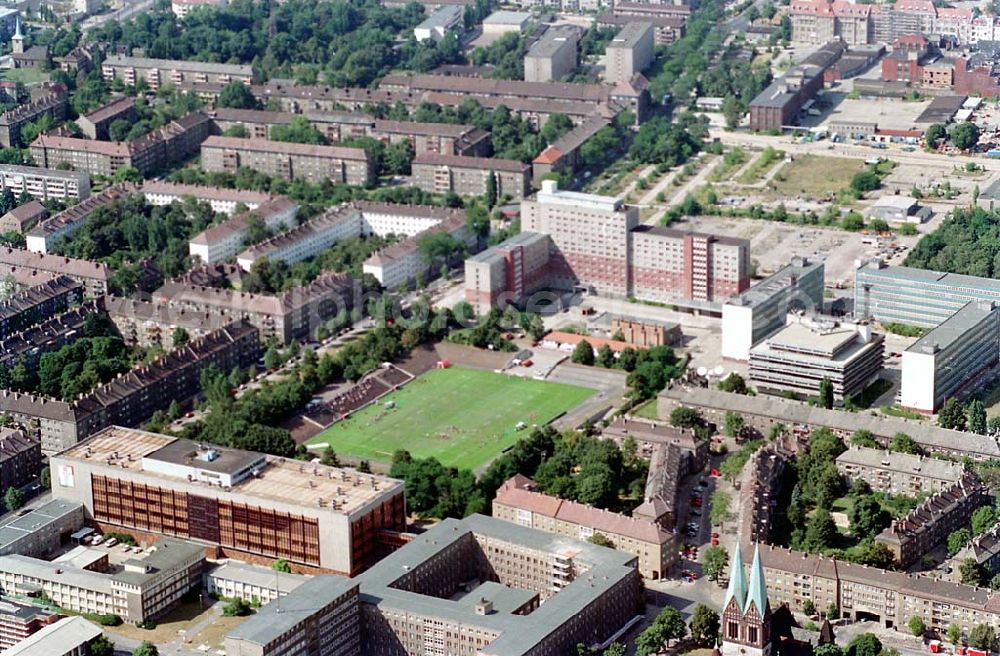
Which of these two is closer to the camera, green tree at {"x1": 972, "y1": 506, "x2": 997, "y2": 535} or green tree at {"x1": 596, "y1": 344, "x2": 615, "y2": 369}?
green tree at {"x1": 972, "y1": 506, "x2": 997, "y2": 535}

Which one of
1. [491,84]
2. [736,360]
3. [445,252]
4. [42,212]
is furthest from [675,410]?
[491,84]

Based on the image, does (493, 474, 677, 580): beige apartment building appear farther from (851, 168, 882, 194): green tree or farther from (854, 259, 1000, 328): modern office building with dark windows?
(851, 168, 882, 194): green tree

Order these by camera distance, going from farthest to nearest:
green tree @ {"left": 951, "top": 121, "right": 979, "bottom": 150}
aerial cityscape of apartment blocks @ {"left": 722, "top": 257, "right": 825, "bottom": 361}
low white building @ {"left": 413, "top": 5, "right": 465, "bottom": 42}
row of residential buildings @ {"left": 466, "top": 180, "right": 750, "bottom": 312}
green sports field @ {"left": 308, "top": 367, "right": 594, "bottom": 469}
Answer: low white building @ {"left": 413, "top": 5, "right": 465, "bottom": 42}
green tree @ {"left": 951, "top": 121, "right": 979, "bottom": 150}
row of residential buildings @ {"left": 466, "top": 180, "right": 750, "bottom": 312}
aerial cityscape of apartment blocks @ {"left": 722, "top": 257, "right": 825, "bottom": 361}
green sports field @ {"left": 308, "top": 367, "right": 594, "bottom": 469}

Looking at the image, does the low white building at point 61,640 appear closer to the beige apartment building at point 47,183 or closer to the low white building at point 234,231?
the low white building at point 234,231

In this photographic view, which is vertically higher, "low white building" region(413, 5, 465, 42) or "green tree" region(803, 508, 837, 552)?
"low white building" region(413, 5, 465, 42)

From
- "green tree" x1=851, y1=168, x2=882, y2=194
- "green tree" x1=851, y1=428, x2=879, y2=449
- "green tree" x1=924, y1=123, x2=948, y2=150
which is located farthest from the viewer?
"green tree" x1=924, y1=123, x2=948, y2=150

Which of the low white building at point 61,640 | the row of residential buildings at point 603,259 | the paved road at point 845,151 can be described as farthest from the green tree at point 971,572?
the paved road at point 845,151

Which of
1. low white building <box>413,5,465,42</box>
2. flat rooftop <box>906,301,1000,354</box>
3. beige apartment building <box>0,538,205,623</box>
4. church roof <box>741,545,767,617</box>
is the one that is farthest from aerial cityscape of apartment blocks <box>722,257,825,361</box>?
low white building <box>413,5,465,42</box>

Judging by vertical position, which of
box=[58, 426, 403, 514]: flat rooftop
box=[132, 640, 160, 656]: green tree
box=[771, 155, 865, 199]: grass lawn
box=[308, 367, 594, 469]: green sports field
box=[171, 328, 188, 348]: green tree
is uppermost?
box=[771, 155, 865, 199]: grass lawn

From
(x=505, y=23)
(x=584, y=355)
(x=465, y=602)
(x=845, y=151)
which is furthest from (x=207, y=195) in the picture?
(x=465, y=602)
